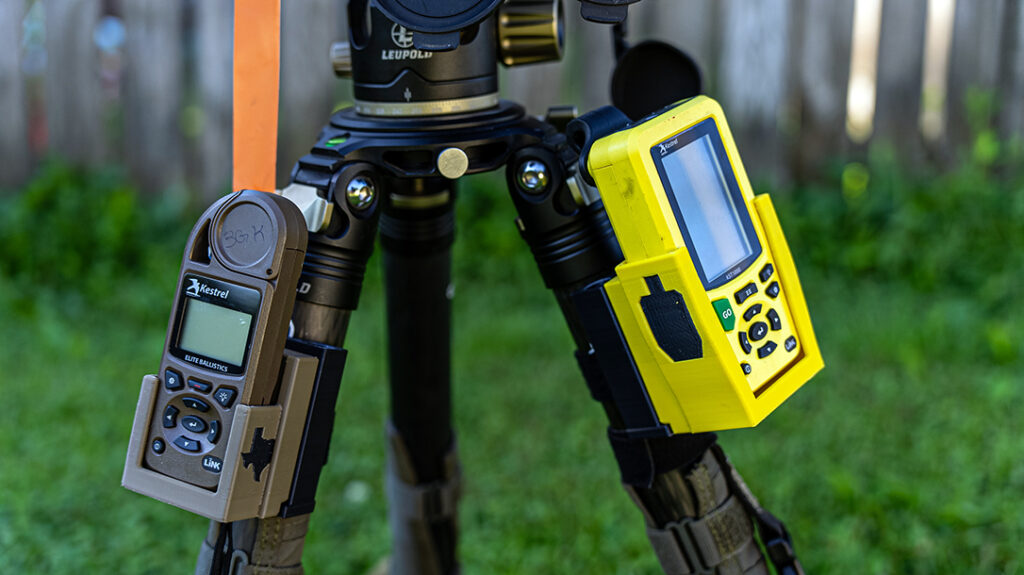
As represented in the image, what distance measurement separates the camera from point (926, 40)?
3365mm

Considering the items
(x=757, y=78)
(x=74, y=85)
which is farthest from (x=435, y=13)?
(x=74, y=85)

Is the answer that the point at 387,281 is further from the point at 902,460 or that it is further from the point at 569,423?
the point at 902,460

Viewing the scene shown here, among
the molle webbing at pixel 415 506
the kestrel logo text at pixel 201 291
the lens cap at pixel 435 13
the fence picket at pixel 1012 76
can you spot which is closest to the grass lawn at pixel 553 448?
the molle webbing at pixel 415 506

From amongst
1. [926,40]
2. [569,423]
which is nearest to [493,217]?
[569,423]

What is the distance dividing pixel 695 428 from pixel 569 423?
1.59 metres

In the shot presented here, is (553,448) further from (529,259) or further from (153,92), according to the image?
(153,92)

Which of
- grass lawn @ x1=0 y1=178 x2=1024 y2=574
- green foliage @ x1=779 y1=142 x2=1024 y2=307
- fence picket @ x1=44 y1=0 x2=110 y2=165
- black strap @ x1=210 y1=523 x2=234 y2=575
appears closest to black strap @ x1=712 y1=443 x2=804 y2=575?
black strap @ x1=210 y1=523 x2=234 y2=575

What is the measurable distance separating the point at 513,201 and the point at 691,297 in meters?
0.27

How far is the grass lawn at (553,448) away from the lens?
83.0 inches

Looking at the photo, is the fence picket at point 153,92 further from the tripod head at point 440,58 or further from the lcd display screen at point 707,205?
the lcd display screen at point 707,205

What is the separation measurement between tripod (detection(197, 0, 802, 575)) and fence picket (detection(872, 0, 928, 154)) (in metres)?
2.49

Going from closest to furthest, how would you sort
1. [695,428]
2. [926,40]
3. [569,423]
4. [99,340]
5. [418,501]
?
[695,428] < [418,501] < [569,423] < [99,340] < [926,40]

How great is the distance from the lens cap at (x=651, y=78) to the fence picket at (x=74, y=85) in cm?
278

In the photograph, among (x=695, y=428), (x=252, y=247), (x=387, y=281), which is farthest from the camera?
(x=387, y=281)
